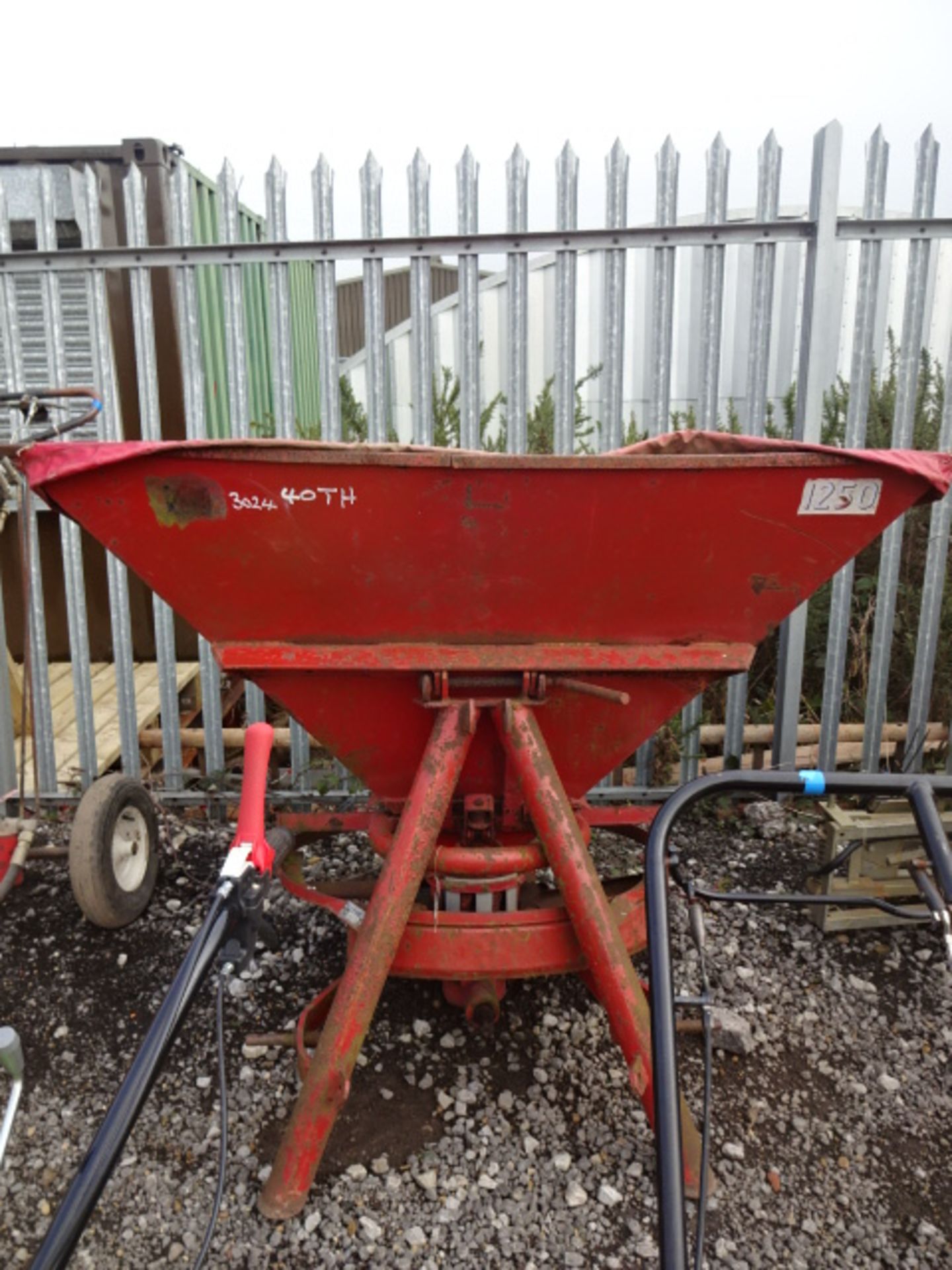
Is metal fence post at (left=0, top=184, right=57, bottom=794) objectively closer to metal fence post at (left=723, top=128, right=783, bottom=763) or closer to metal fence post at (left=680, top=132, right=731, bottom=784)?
metal fence post at (left=680, top=132, right=731, bottom=784)

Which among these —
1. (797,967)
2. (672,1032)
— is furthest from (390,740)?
(797,967)

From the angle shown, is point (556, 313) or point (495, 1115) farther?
point (556, 313)

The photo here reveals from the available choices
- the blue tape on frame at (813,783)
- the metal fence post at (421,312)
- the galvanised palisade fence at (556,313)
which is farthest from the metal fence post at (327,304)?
the blue tape on frame at (813,783)

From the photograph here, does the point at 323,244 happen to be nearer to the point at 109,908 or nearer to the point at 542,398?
the point at 542,398

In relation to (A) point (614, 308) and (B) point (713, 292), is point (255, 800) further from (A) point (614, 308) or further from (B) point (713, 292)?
(B) point (713, 292)

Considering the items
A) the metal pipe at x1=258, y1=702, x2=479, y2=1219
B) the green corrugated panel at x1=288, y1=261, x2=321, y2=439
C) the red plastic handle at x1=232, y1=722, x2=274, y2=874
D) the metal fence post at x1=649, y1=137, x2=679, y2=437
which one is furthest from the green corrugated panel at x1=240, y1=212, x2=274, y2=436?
the red plastic handle at x1=232, y1=722, x2=274, y2=874

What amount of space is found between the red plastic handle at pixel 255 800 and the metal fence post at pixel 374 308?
207 cm

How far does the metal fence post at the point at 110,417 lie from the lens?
3471 millimetres

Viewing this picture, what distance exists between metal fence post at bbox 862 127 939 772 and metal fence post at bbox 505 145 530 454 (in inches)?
61.1

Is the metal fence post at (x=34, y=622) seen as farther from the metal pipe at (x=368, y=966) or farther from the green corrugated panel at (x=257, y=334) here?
the metal pipe at (x=368, y=966)

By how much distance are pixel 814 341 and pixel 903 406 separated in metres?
0.48

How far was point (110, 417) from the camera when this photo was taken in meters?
3.81

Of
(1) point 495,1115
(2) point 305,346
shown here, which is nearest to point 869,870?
(1) point 495,1115

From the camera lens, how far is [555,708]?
229 cm
